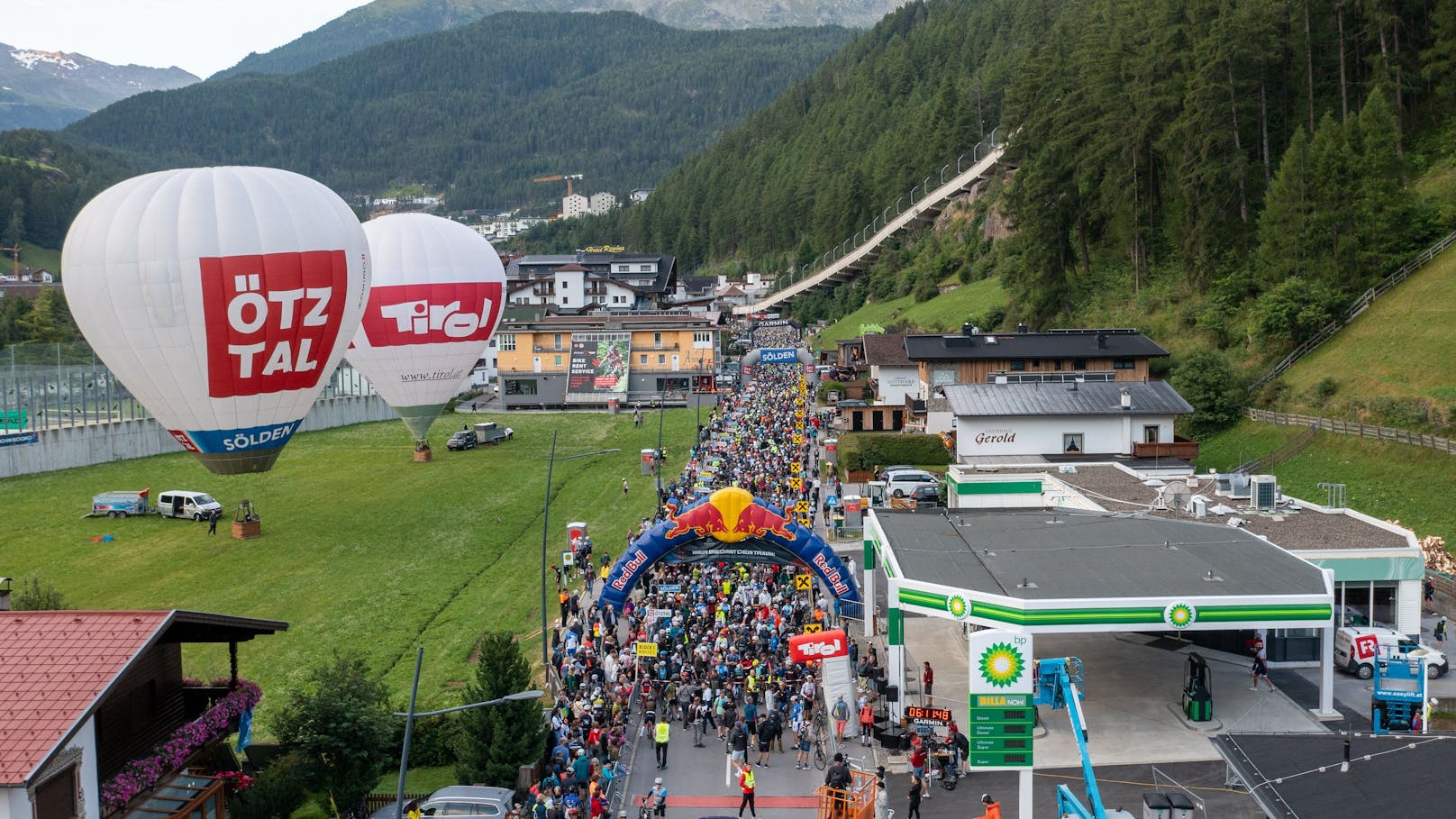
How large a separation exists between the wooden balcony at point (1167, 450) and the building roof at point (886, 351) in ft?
73.2

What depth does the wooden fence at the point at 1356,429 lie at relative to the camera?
46250mm

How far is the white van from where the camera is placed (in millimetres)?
54469

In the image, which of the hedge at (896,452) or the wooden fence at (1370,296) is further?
the hedge at (896,452)

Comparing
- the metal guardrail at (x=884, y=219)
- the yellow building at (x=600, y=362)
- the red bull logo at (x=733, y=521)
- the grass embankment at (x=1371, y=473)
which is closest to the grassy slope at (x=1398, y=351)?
the grass embankment at (x=1371, y=473)

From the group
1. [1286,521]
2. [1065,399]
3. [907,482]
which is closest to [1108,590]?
[1286,521]

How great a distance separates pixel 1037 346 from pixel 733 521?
35973mm

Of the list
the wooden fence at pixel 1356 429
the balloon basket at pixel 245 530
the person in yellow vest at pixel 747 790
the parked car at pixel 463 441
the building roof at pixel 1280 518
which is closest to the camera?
the person in yellow vest at pixel 747 790

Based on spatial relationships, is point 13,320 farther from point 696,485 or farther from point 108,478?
point 696,485

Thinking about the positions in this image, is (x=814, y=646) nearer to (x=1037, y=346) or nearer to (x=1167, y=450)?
(x=1167, y=450)

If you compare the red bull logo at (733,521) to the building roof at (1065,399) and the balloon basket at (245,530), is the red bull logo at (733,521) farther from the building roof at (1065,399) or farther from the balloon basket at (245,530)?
the balloon basket at (245,530)

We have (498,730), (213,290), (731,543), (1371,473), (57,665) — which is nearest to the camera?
(57,665)

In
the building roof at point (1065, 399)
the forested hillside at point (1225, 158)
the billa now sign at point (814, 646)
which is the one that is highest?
the forested hillside at point (1225, 158)

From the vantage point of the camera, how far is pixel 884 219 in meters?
138

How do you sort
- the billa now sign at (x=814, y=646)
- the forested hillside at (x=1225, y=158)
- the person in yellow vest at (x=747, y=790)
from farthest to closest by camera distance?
the forested hillside at (x=1225, y=158), the billa now sign at (x=814, y=646), the person in yellow vest at (x=747, y=790)
